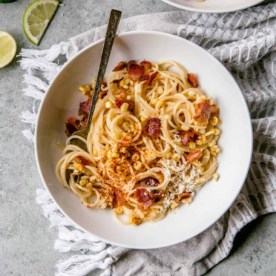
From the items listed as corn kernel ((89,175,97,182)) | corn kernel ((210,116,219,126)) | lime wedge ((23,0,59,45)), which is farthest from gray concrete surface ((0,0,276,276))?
corn kernel ((210,116,219,126))

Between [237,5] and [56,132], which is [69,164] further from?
[237,5]

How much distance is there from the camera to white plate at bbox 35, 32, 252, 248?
2.63 m

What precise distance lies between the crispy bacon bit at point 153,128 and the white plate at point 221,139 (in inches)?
13.9

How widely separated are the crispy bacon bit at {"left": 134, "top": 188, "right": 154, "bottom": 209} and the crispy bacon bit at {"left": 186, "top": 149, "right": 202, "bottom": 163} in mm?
280

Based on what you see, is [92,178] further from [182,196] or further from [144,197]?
[182,196]

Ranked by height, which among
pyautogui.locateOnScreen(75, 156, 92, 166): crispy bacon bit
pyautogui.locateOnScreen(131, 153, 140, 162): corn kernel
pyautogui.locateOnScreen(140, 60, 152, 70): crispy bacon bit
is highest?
pyautogui.locateOnScreen(140, 60, 152, 70): crispy bacon bit

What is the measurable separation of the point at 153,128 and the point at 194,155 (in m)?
0.26

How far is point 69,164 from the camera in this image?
2.70 meters

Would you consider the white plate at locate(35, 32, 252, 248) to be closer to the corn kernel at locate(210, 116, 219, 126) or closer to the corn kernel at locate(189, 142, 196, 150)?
the corn kernel at locate(210, 116, 219, 126)

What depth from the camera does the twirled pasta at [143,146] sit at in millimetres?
2643

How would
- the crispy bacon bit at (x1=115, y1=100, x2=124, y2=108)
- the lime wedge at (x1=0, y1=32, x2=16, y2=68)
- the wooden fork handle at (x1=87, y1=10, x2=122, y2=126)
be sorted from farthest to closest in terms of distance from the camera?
the lime wedge at (x1=0, y1=32, x2=16, y2=68), the crispy bacon bit at (x1=115, y1=100, x2=124, y2=108), the wooden fork handle at (x1=87, y1=10, x2=122, y2=126)

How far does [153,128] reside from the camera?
104 inches

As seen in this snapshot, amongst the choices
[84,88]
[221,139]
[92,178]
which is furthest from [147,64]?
[92,178]

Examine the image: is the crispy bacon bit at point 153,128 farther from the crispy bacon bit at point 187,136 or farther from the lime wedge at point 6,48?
the lime wedge at point 6,48
